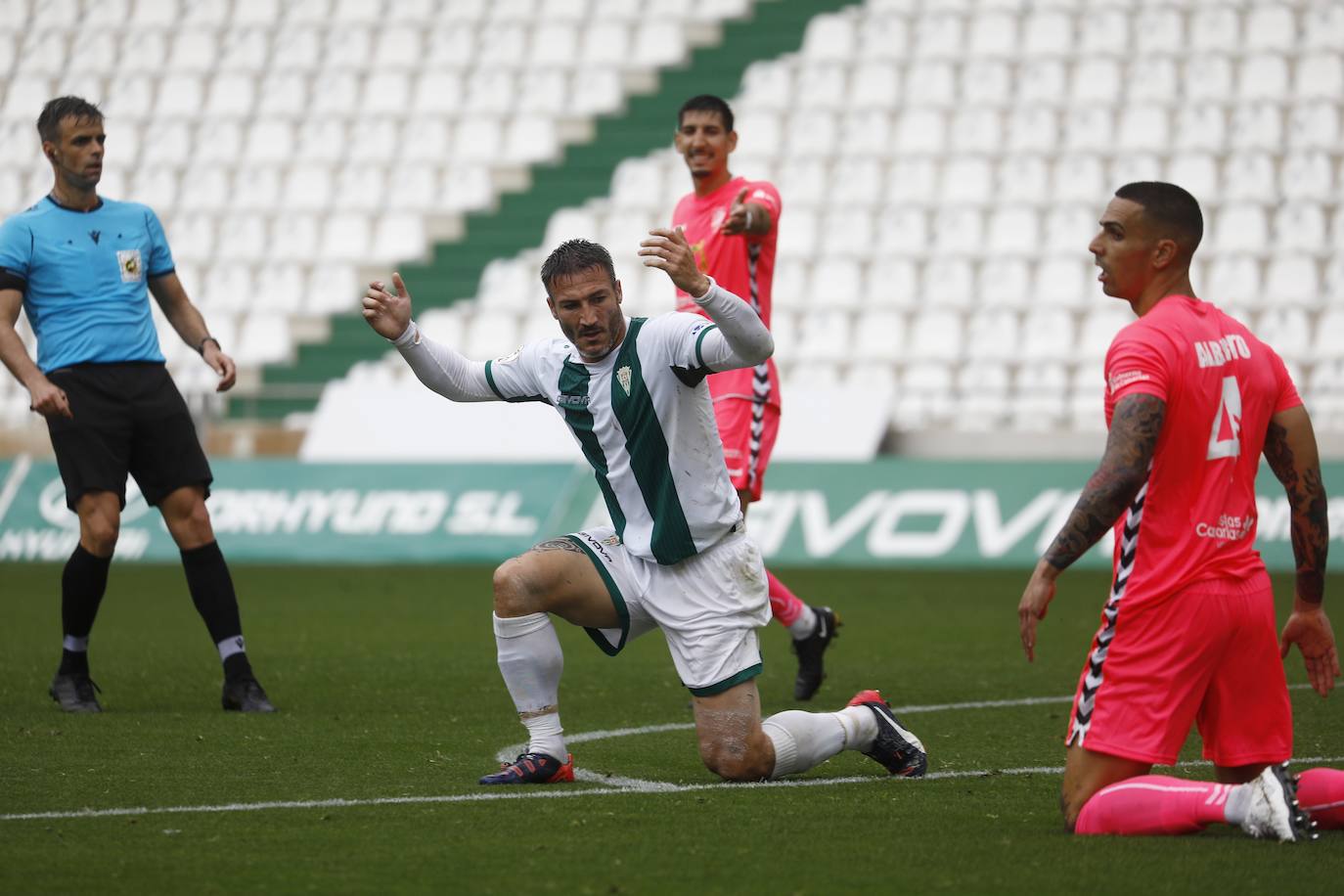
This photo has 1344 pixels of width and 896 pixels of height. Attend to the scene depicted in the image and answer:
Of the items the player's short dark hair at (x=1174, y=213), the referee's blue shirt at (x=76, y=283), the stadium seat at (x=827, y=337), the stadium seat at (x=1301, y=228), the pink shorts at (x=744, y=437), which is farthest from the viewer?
the stadium seat at (x=827, y=337)

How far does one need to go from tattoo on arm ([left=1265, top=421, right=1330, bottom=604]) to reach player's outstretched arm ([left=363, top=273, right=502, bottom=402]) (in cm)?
240

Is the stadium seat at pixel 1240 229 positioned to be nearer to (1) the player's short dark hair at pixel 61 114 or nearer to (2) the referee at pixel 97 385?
(2) the referee at pixel 97 385

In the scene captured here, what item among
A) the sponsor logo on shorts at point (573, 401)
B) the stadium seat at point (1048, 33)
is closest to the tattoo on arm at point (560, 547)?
the sponsor logo on shorts at point (573, 401)

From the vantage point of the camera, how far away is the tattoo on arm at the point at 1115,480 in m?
4.59

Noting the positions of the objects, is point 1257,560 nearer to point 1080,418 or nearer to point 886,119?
point 1080,418

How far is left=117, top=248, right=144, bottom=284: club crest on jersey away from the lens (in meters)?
7.60

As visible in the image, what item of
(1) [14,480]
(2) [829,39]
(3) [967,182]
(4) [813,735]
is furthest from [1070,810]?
(2) [829,39]

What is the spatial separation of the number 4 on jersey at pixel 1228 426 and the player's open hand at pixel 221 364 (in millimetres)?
4023

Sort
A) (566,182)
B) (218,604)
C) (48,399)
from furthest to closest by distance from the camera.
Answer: (566,182), (218,604), (48,399)

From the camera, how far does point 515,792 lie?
5.48 m

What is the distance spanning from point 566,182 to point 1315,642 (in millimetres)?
19244

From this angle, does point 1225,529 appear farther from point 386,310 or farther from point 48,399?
point 48,399

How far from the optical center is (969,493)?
52.5ft

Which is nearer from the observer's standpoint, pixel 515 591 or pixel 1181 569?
pixel 1181 569
